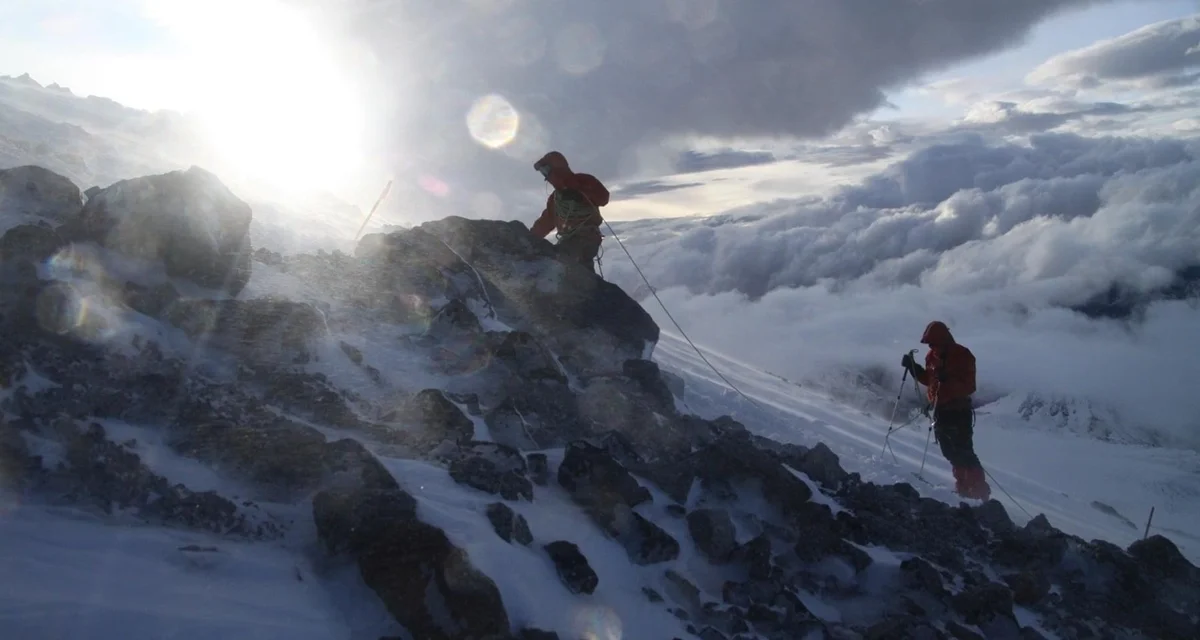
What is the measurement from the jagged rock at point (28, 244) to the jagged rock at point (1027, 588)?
10.4 meters

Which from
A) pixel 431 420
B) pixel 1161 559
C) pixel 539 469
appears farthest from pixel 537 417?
pixel 1161 559

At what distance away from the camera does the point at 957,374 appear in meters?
12.9

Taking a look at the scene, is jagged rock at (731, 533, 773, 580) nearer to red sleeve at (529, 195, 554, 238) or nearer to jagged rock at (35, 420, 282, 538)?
jagged rock at (35, 420, 282, 538)

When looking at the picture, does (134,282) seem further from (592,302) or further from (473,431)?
(592,302)

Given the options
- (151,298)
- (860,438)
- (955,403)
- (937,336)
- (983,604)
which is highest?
(937,336)

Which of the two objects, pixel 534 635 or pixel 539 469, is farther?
pixel 539 469

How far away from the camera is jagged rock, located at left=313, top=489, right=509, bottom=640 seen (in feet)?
16.1

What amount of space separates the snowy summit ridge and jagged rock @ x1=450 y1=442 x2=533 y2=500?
0.13ft

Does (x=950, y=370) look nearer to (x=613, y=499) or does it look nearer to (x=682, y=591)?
(x=613, y=499)

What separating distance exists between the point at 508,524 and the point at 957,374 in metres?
9.60

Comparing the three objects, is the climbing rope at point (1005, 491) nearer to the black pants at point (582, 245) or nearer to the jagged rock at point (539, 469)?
the black pants at point (582, 245)

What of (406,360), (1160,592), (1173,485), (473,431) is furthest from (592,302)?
(1173,485)

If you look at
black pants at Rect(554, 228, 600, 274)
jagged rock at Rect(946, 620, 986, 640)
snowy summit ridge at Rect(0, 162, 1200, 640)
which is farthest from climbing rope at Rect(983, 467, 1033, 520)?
black pants at Rect(554, 228, 600, 274)

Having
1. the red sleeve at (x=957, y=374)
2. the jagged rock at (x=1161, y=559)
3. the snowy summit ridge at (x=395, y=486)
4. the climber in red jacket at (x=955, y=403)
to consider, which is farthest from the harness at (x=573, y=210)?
the jagged rock at (x=1161, y=559)
